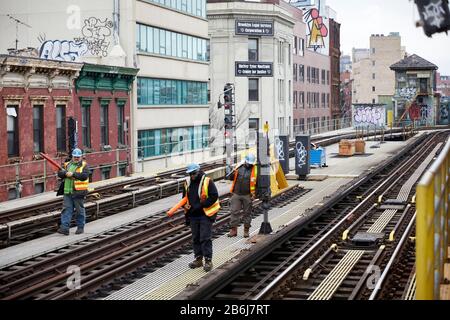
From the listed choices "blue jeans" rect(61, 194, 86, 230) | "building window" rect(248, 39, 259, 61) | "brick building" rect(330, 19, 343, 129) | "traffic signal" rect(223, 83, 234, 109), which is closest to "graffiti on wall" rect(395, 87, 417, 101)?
"brick building" rect(330, 19, 343, 129)

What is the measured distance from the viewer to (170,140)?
47.7 metres

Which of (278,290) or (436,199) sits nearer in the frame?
(436,199)

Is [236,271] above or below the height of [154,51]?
below

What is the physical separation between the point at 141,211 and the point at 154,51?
22.0 m

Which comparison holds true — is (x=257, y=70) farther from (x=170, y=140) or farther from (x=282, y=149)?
(x=282, y=149)

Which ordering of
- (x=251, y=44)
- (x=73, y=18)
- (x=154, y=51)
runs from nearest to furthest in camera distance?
1. (x=73, y=18)
2. (x=154, y=51)
3. (x=251, y=44)

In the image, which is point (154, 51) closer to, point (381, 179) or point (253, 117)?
point (381, 179)

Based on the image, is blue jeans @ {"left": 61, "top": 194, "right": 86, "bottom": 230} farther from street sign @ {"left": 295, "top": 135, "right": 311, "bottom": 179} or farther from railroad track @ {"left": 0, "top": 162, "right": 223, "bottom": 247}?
street sign @ {"left": 295, "top": 135, "right": 311, "bottom": 179}

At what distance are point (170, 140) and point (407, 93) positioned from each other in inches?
2224

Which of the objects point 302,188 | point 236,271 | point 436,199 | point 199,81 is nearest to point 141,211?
point 302,188

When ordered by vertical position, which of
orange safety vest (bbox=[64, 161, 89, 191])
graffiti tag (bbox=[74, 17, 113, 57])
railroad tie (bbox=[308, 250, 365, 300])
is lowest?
railroad tie (bbox=[308, 250, 365, 300])

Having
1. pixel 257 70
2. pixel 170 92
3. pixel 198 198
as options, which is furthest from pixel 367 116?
pixel 198 198

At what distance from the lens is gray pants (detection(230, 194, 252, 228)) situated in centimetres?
1748

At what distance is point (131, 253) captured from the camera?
1683cm
